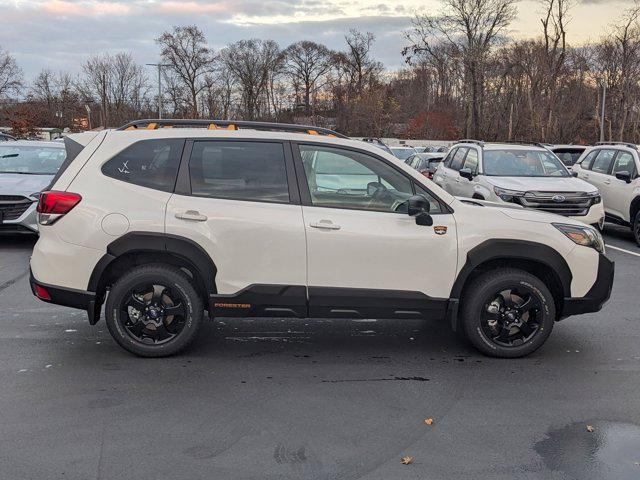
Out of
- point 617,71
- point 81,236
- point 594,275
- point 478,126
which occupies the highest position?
point 617,71

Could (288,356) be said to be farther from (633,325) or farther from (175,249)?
(633,325)

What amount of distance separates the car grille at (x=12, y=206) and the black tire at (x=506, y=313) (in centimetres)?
731

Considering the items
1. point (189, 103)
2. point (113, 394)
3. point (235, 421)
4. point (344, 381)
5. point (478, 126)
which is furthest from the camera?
point (189, 103)

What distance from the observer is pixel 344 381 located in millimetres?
4520

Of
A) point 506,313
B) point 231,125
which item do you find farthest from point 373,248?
point 231,125

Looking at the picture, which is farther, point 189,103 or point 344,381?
point 189,103

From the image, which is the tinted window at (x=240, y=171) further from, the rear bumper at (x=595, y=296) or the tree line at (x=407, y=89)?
the tree line at (x=407, y=89)

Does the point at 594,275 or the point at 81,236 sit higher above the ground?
the point at 81,236

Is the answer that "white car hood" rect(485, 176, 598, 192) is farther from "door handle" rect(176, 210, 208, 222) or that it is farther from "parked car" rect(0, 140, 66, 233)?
"parked car" rect(0, 140, 66, 233)

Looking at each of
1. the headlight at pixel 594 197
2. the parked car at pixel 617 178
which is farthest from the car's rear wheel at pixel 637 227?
the headlight at pixel 594 197

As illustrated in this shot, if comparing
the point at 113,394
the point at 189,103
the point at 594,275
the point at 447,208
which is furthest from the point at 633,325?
the point at 189,103

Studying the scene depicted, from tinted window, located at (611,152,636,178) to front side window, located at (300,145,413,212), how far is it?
829 cm

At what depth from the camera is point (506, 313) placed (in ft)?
16.3

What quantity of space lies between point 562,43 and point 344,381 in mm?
53616
